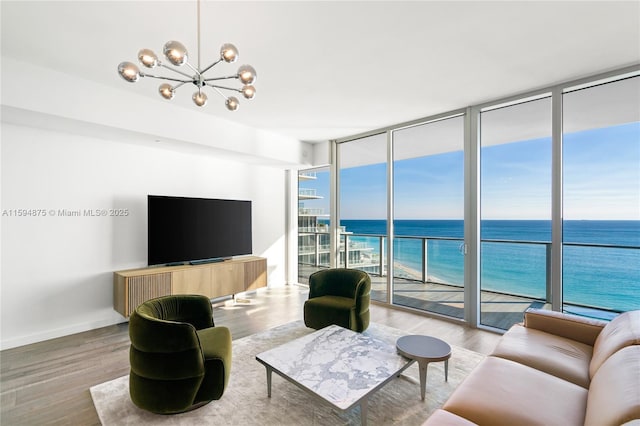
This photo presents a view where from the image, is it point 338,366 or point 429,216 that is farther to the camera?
point 429,216

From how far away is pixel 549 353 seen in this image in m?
2.03

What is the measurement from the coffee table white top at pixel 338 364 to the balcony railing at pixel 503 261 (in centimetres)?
222

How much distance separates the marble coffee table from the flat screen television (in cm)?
244

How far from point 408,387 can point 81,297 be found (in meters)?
3.77

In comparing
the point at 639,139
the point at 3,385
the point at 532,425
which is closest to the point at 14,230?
the point at 3,385

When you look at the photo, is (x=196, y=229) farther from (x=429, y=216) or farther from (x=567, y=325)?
(x=567, y=325)

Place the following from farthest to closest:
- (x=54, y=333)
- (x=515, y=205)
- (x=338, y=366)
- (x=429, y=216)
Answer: (x=429, y=216), (x=515, y=205), (x=54, y=333), (x=338, y=366)

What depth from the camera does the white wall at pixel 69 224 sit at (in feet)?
10.2

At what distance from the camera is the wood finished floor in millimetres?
2152

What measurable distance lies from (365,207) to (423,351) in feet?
10.2

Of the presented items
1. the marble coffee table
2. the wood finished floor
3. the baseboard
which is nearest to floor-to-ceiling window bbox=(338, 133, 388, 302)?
the wood finished floor

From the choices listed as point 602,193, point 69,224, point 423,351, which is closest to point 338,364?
point 423,351

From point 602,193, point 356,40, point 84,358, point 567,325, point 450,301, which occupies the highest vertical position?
point 356,40

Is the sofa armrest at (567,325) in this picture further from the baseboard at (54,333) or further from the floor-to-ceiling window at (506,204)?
the baseboard at (54,333)
